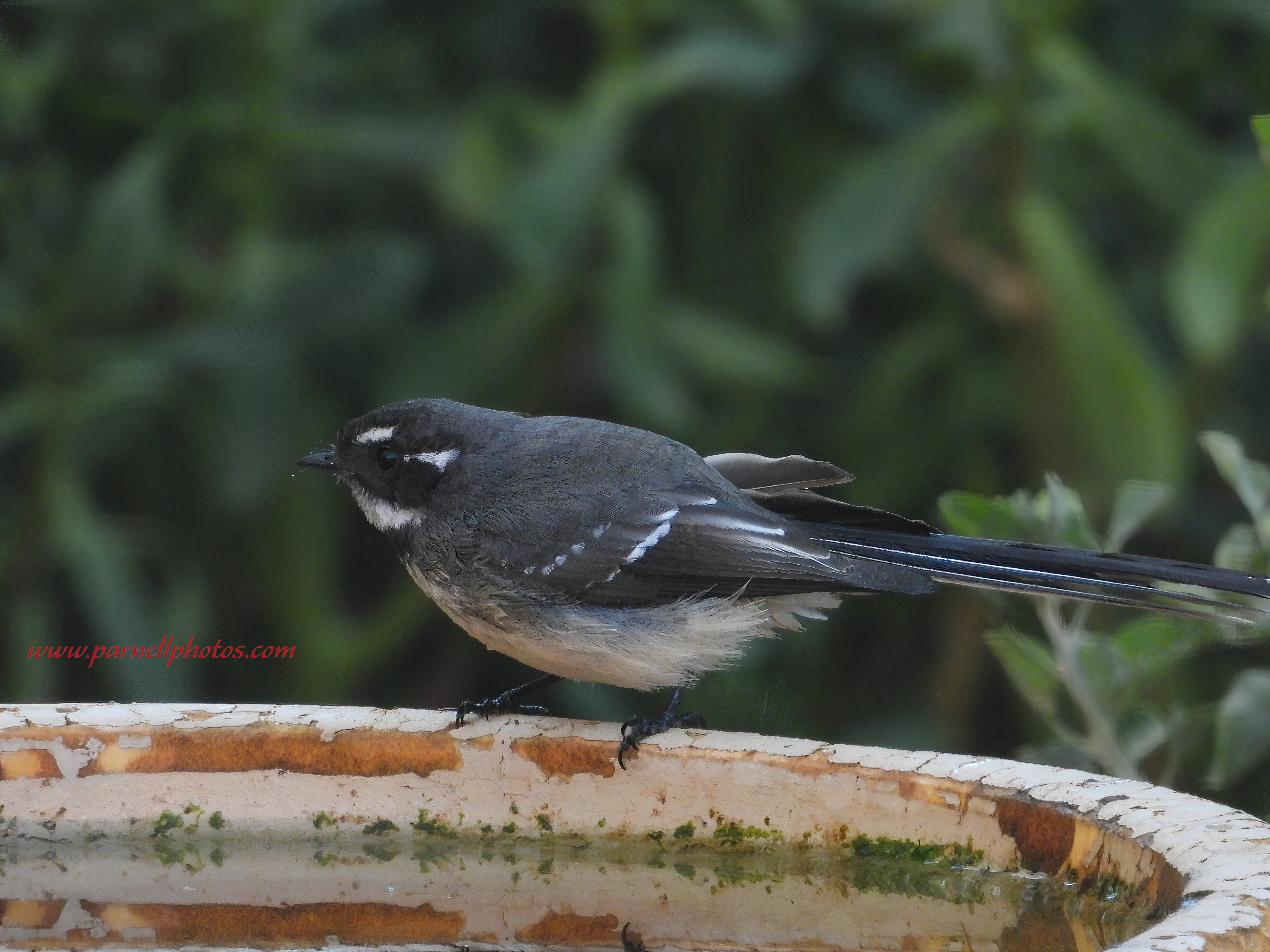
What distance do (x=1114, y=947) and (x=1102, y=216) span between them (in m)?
3.31

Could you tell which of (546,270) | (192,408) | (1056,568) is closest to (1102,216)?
(546,270)

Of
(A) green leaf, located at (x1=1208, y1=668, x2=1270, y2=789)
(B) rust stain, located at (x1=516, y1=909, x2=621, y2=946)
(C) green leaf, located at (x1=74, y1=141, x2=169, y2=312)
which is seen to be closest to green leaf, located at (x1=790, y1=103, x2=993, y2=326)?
(C) green leaf, located at (x1=74, y1=141, x2=169, y2=312)

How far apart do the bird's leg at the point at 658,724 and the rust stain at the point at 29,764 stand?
2.56ft

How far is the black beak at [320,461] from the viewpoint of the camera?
284 cm

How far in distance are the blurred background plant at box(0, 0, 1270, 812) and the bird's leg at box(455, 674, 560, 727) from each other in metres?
1.01

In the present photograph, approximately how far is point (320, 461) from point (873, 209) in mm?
1572

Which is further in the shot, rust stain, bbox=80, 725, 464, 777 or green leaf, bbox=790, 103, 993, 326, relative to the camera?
green leaf, bbox=790, 103, 993, 326

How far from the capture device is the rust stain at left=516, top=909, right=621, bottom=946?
166 centimetres

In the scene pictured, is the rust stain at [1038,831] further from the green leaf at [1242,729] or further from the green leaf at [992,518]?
the green leaf at [992,518]

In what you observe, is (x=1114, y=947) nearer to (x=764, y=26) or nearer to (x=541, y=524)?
(x=541, y=524)

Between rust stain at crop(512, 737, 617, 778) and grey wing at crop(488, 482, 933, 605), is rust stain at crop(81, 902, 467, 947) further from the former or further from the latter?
grey wing at crop(488, 482, 933, 605)

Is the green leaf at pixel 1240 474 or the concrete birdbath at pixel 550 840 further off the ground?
the green leaf at pixel 1240 474

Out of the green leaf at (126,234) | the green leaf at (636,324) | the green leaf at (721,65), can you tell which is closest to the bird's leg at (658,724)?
the green leaf at (636,324)

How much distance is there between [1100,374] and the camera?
3547 mm
